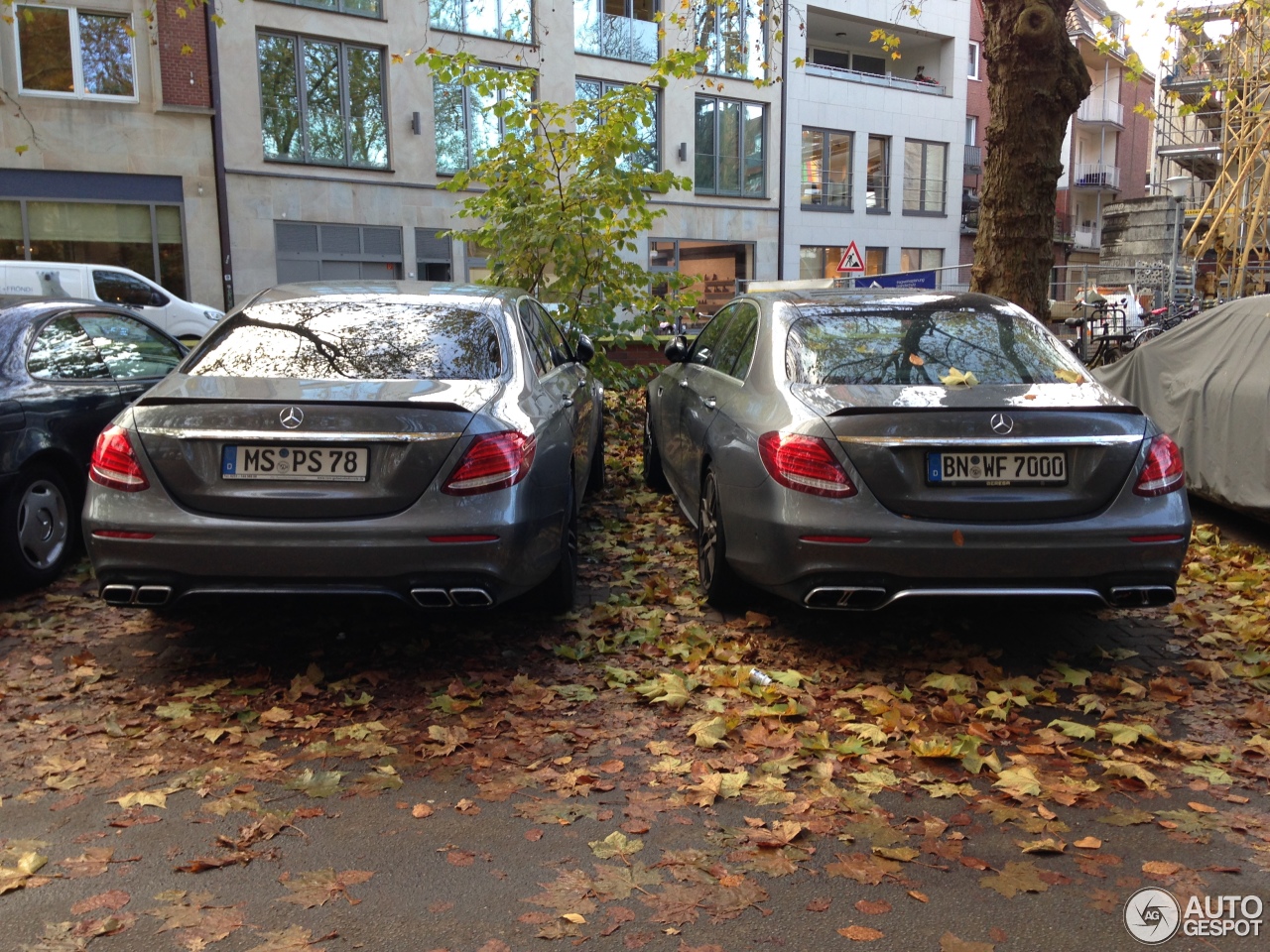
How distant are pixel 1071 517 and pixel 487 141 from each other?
81.2 ft

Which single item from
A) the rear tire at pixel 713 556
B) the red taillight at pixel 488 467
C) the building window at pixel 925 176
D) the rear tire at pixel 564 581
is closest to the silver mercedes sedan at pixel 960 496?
the rear tire at pixel 713 556

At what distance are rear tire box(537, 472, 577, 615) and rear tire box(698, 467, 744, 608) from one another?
68 centimetres

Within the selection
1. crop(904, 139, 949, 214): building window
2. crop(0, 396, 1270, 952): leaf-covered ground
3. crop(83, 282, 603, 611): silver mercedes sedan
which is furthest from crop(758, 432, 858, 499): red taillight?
crop(904, 139, 949, 214): building window

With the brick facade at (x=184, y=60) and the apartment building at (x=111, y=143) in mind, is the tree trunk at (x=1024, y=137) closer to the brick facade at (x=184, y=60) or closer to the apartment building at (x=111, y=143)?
the apartment building at (x=111, y=143)

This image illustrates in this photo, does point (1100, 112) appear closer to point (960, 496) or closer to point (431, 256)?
point (431, 256)

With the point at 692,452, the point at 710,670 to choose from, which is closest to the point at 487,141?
the point at 692,452

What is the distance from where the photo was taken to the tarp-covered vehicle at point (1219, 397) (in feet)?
21.0

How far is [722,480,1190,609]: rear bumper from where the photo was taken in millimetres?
4164

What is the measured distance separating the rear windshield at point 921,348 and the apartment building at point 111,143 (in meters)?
20.2

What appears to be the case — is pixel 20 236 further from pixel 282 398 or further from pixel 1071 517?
pixel 1071 517

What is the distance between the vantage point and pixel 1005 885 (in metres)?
2.87

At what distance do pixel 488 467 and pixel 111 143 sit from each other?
22.0 metres

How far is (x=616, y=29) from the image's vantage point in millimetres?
29125

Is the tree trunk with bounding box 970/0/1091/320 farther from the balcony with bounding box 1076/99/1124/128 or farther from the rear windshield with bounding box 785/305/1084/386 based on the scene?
the balcony with bounding box 1076/99/1124/128
